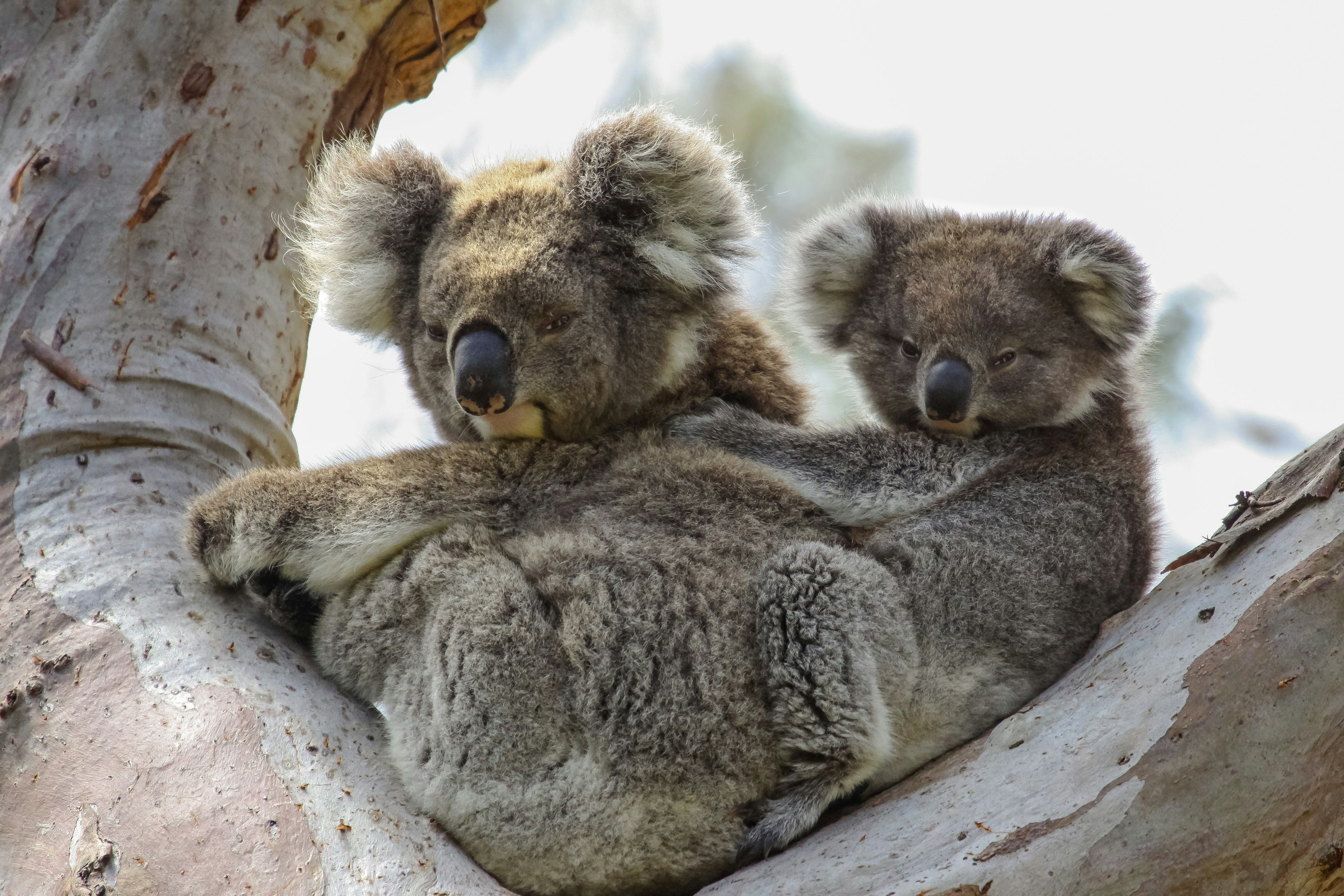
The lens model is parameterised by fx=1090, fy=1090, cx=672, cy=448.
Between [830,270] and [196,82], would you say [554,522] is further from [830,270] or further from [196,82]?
[196,82]

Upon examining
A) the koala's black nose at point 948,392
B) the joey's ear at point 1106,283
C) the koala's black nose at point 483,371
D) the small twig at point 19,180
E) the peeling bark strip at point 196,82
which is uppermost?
the peeling bark strip at point 196,82

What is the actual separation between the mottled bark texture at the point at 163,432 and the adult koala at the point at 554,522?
20 centimetres

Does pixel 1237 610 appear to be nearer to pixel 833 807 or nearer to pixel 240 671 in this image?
pixel 833 807

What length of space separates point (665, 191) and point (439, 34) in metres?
1.37

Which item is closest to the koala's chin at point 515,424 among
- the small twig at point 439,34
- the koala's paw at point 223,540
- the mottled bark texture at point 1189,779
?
the koala's paw at point 223,540

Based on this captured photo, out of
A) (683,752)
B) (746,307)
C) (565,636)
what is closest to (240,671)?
(565,636)

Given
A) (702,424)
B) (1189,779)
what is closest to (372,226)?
(702,424)

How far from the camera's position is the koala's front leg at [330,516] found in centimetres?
284

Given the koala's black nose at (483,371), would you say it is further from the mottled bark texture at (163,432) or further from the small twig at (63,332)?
the small twig at (63,332)

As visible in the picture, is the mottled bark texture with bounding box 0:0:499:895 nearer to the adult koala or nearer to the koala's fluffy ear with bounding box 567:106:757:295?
the adult koala

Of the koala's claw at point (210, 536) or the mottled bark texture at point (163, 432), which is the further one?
the koala's claw at point (210, 536)

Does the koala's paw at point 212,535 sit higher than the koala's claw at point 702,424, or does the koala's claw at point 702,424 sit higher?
the koala's claw at point 702,424

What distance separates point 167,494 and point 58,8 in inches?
67.1

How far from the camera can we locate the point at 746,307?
3639 mm
